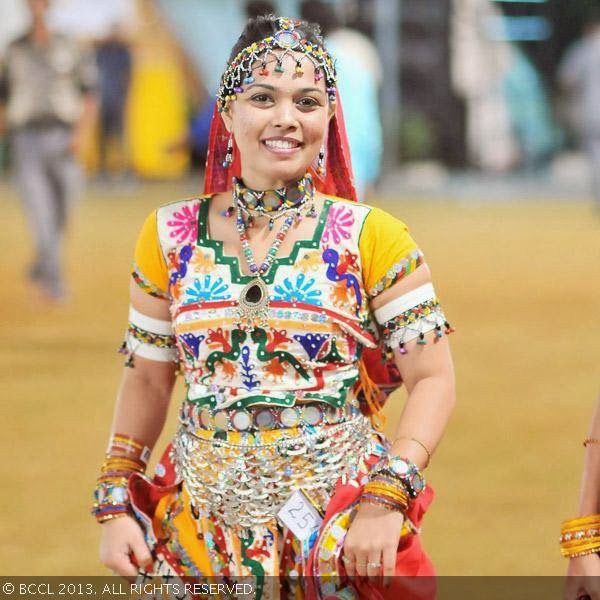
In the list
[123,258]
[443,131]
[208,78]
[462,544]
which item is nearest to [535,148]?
[443,131]

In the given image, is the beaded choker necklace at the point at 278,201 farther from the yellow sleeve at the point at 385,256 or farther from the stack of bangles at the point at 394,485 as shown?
the stack of bangles at the point at 394,485

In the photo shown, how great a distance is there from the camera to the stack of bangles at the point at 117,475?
2.12m

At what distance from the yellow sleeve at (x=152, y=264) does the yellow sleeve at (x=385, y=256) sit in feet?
1.11

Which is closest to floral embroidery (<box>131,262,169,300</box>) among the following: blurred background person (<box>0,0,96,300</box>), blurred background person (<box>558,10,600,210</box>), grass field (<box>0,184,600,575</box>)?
grass field (<box>0,184,600,575</box>)

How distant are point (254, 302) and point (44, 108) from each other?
643cm

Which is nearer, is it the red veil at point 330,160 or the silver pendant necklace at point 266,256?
the silver pendant necklace at point 266,256

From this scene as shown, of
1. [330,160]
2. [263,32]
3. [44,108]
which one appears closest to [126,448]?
[330,160]

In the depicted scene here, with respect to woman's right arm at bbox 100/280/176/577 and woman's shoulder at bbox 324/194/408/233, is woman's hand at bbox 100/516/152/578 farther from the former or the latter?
woman's shoulder at bbox 324/194/408/233

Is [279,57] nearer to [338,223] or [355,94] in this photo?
[338,223]

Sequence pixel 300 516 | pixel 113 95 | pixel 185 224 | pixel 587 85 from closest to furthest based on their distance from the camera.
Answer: pixel 300 516
pixel 185 224
pixel 113 95
pixel 587 85

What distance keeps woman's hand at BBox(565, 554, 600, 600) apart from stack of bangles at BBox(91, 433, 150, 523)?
2.34 feet

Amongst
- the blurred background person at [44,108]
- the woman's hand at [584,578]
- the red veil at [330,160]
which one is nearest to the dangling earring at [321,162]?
the red veil at [330,160]

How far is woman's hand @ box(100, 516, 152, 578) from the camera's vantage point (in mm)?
2074

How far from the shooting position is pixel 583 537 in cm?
197
